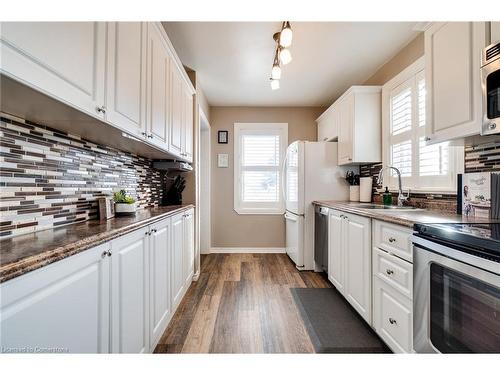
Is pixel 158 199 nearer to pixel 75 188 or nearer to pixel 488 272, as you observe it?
pixel 75 188

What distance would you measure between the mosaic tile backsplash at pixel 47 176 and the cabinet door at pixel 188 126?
2.98ft

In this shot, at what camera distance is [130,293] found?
1212 millimetres

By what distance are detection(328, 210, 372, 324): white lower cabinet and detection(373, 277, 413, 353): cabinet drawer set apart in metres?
0.11

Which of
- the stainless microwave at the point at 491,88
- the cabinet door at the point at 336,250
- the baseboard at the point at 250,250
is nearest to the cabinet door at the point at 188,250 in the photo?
the baseboard at the point at 250,250

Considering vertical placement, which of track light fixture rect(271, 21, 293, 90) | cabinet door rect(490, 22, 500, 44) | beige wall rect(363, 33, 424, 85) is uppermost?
beige wall rect(363, 33, 424, 85)

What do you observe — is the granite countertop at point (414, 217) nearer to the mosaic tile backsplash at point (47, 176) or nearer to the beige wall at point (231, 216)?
the mosaic tile backsplash at point (47, 176)

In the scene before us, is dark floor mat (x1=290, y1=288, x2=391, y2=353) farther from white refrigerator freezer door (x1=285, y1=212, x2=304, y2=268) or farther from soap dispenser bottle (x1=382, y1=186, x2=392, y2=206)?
soap dispenser bottle (x1=382, y1=186, x2=392, y2=206)

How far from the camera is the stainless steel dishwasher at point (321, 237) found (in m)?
2.85

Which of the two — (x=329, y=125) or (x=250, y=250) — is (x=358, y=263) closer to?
(x=329, y=125)

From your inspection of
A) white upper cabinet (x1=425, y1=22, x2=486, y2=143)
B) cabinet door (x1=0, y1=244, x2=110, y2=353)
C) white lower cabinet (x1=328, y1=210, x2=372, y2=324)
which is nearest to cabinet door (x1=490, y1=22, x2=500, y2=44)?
white upper cabinet (x1=425, y1=22, x2=486, y2=143)

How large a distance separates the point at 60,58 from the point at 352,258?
226cm

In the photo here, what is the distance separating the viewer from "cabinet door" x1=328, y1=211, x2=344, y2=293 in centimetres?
235

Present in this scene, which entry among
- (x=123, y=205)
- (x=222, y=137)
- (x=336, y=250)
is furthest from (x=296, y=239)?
(x=123, y=205)
